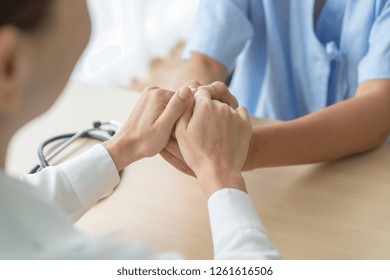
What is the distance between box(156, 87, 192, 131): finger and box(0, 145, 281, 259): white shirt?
0.12m

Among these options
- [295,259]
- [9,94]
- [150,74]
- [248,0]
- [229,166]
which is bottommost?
[150,74]

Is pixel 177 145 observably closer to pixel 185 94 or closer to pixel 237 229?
pixel 185 94

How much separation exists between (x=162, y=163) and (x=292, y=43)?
1.53 feet

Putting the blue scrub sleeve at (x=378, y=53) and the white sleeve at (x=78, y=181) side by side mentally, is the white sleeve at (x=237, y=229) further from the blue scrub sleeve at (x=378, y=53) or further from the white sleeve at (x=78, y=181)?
the blue scrub sleeve at (x=378, y=53)

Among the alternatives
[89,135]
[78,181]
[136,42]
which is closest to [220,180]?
[78,181]

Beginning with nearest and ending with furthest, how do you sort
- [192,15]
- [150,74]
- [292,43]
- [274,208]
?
[274,208] → [292,43] → [150,74] → [192,15]

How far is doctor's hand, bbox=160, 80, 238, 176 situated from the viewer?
3.05 feet

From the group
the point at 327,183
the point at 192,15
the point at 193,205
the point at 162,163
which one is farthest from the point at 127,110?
the point at 192,15

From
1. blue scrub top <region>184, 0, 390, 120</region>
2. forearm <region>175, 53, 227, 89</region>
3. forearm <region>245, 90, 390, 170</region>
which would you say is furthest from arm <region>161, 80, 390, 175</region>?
forearm <region>175, 53, 227, 89</region>

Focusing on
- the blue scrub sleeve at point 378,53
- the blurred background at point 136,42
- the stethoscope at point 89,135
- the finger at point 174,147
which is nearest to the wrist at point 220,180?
the finger at point 174,147

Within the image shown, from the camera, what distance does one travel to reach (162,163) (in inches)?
40.2

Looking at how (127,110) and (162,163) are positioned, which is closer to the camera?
(162,163)

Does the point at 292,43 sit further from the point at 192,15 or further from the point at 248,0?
the point at 192,15

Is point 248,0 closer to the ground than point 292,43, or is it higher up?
higher up
